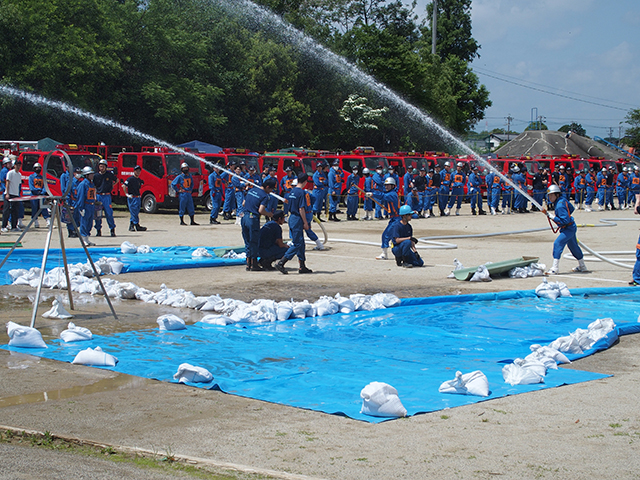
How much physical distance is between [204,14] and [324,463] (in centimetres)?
3806

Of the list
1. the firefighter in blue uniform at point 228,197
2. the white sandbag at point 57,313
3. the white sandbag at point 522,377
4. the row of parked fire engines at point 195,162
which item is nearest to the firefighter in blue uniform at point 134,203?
the row of parked fire engines at point 195,162

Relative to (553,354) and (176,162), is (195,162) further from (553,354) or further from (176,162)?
(553,354)

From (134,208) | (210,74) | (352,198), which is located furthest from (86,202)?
(210,74)

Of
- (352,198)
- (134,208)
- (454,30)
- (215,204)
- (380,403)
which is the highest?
(454,30)

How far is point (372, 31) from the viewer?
45.0m

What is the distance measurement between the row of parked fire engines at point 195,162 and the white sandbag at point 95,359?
47.3ft

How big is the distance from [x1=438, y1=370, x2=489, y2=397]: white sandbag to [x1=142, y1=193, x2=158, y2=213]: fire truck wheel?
20.0m

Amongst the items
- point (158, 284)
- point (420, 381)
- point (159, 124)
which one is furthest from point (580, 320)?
point (159, 124)

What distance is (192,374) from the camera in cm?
594

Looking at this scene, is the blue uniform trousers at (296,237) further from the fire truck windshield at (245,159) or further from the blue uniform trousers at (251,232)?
the fire truck windshield at (245,159)

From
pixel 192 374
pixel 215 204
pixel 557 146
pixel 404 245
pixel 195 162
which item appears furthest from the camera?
pixel 557 146

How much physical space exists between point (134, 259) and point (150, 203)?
11322mm

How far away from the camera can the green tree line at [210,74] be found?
27.4m

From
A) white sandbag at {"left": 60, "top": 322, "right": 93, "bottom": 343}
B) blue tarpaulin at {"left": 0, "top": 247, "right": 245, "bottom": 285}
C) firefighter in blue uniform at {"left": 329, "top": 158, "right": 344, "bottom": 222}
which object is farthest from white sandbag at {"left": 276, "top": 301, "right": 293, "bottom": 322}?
firefighter in blue uniform at {"left": 329, "top": 158, "right": 344, "bottom": 222}
